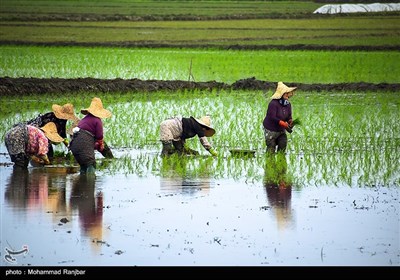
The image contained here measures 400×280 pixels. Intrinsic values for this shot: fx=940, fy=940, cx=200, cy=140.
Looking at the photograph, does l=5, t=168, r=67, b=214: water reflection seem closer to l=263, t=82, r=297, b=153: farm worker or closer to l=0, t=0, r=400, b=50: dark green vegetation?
l=263, t=82, r=297, b=153: farm worker

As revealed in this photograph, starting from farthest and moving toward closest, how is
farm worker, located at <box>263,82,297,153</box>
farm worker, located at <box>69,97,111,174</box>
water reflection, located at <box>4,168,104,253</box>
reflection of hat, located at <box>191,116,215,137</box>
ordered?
farm worker, located at <box>263,82,297,153</box>
reflection of hat, located at <box>191,116,215,137</box>
farm worker, located at <box>69,97,111,174</box>
water reflection, located at <box>4,168,104,253</box>

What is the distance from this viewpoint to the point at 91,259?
6535 millimetres

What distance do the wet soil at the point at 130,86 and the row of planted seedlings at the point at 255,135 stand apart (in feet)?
1.87

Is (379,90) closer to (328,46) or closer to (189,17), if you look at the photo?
(328,46)

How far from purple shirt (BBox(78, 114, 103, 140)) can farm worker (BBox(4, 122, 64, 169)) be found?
47 centimetres

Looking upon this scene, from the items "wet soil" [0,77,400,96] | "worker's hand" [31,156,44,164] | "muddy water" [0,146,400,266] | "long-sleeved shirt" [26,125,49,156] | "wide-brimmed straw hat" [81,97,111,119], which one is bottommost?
"muddy water" [0,146,400,266]

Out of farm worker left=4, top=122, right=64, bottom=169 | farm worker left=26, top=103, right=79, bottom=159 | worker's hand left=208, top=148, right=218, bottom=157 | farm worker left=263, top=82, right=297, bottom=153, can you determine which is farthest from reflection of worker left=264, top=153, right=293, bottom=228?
farm worker left=4, top=122, right=64, bottom=169

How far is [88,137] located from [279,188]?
6.67 feet

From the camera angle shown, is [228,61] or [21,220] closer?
[21,220]

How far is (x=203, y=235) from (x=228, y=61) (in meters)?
18.2

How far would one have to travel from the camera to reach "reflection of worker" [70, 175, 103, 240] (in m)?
7.47

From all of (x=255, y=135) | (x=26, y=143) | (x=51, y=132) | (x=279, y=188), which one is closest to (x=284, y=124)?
(x=279, y=188)

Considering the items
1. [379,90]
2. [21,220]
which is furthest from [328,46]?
[21,220]

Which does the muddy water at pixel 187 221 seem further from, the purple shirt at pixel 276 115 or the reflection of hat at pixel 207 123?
the purple shirt at pixel 276 115
